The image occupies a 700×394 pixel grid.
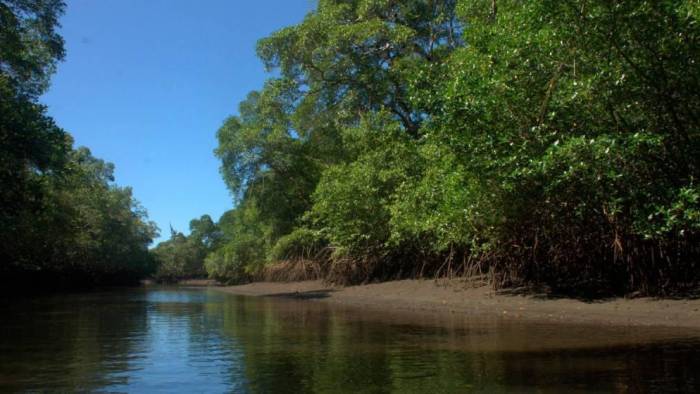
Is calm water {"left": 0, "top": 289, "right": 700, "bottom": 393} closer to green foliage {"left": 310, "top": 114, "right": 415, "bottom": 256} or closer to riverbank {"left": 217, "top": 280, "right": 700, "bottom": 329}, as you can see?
riverbank {"left": 217, "top": 280, "right": 700, "bottom": 329}

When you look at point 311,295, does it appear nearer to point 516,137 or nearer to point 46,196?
point 46,196

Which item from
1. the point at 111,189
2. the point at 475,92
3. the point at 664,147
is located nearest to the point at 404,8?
the point at 475,92

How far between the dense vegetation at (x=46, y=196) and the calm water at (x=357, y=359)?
550cm

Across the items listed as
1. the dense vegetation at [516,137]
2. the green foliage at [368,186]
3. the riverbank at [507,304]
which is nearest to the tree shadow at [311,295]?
the riverbank at [507,304]

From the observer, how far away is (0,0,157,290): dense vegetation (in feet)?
54.0

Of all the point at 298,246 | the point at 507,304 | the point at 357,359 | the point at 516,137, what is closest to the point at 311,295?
the point at 298,246

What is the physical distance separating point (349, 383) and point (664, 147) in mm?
10022

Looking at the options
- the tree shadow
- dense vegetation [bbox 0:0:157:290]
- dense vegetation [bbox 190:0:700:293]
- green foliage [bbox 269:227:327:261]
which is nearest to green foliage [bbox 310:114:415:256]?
dense vegetation [bbox 190:0:700:293]

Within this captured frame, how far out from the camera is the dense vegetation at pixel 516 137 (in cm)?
1177

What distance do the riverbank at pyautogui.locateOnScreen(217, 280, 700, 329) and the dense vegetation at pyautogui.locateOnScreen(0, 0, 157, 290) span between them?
11.7m

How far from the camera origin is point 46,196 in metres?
25.1

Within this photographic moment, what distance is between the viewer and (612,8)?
11.3 metres

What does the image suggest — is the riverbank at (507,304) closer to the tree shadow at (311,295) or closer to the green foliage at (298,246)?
the tree shadow at (311,295)

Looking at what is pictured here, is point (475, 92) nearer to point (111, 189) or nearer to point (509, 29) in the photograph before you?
point (509, 29)
